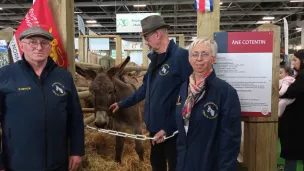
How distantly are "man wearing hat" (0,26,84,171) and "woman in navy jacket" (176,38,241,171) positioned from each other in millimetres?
992

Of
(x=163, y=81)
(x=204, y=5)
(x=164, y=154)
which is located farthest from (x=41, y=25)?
(x=164, y=154)

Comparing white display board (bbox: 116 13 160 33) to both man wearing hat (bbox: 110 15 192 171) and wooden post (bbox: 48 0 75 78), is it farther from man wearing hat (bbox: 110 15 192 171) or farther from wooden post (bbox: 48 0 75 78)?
man wearing hat (bbox: 110 15 192 171)

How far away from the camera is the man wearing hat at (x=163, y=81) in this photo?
103 inches

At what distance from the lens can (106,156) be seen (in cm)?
508

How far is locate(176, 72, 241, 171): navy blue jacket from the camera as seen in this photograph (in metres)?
2.00

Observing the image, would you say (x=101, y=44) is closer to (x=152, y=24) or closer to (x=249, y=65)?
(x=152, y=24)

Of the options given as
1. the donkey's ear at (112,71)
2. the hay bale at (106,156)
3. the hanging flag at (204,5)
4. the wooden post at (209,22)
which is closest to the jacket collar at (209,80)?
the wooden post at (209,22)

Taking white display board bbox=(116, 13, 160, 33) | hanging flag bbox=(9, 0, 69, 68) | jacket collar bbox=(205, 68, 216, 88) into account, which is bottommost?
jacket collar bbox=(205, 68, 216, 88)

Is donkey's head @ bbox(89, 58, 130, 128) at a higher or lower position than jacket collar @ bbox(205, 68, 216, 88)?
lower

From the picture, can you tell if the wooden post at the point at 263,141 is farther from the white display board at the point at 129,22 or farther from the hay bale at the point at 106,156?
the white display board at the point at 129,22

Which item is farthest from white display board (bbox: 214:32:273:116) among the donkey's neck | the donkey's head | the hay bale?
the hay bale

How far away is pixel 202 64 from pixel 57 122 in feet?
3.95

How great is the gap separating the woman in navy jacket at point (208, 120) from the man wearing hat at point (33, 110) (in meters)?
0.99

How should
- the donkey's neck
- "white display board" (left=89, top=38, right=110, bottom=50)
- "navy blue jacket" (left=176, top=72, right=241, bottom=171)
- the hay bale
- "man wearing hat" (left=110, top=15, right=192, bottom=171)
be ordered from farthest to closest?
"white display board" (left=89, top=38, right=110, bottom=50) < the donkey's neck < the hay bale < "man wearing hat" (left=110, top=15, right=192, bottom=171) < "navy blue jacket" (left=176, top=72, right=241, bottom=171)
